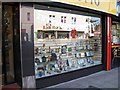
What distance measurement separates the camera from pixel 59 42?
741 cm

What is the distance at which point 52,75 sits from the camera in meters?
6.91

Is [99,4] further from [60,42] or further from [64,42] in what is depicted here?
[60,42]

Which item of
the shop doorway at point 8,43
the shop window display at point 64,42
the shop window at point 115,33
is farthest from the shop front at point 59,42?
the shop window at point 115,33

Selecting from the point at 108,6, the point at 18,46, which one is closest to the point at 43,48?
the point at 18,46

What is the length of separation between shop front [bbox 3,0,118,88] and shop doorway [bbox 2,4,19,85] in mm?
214

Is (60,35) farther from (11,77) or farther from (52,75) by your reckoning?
(11,77)

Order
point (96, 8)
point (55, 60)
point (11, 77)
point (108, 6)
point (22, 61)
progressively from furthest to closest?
point (108, 6) → point (96, 8) → point (55, 60) → point (11, 77) → point (22, 61)

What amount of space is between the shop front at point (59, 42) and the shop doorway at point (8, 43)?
8.4 inches

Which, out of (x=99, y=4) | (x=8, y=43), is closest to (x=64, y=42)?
(x=8, y=43)

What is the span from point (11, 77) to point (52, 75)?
1.33 m

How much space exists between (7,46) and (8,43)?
10 centimetres

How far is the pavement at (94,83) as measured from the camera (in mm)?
6609

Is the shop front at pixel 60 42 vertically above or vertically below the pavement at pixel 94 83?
above

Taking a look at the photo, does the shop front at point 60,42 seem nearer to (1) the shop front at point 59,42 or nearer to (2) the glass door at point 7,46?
(1) the shop front at point 59,42
